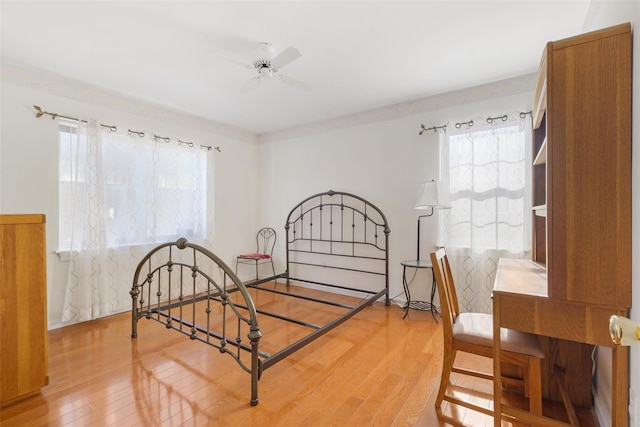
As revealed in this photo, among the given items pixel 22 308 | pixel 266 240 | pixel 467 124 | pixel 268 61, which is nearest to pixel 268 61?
pixel 268 61

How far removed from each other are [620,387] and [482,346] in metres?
0.54

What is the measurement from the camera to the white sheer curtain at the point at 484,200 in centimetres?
283

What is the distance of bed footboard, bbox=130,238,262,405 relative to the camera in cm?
188

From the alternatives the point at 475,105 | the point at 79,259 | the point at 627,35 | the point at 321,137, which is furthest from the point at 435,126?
the point at 79,259

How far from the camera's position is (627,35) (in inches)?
45.8

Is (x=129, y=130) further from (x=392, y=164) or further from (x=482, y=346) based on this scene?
(x=482, y=346)

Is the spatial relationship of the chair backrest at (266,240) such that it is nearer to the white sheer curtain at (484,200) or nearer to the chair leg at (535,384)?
the white sheer curtain at (484,200)

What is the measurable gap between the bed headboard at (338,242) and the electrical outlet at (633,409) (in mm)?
2384

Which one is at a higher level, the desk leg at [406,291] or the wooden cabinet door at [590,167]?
the wooden cabinet door at [590,167]

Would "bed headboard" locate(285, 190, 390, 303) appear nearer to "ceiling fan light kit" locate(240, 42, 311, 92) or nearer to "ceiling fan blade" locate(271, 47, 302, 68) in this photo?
"ceiling fan light kit" locate(240, 42, 311, 92)

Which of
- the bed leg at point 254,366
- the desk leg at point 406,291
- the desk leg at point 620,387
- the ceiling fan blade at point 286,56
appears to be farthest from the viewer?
the desk leg at point 406,291

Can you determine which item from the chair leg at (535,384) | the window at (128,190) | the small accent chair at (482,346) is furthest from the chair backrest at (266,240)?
the chair leg at (535,384)

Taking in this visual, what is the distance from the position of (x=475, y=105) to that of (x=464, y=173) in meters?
0.73

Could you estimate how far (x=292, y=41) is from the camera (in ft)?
7.33
